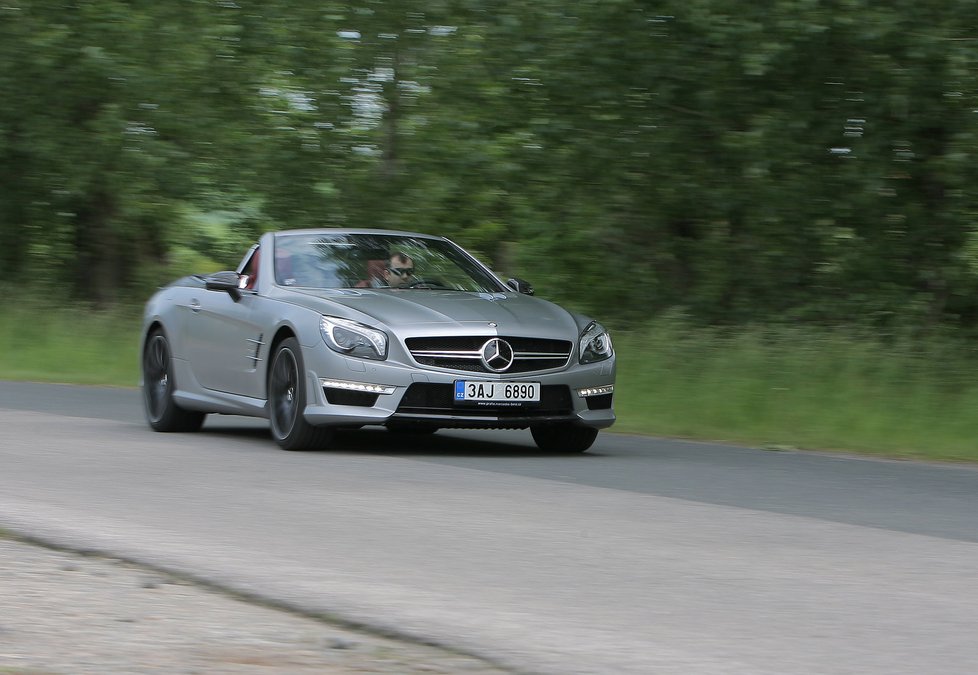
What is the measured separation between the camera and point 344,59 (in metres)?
22.7

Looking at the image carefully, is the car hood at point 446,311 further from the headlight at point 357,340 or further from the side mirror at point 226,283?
the side mirror at point 226,283

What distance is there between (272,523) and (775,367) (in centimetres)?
895

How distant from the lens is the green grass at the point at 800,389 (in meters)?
13.2

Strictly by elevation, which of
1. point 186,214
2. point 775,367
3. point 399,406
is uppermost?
point 399,406

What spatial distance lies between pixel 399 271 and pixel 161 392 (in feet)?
7.12

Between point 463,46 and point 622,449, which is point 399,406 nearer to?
point 622,449

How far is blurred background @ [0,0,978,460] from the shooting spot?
17016mm

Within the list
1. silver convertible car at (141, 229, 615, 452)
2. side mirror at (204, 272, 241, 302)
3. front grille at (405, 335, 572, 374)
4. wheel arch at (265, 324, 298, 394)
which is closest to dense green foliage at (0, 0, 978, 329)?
silver convertible car at (141, 229, 615, 452)

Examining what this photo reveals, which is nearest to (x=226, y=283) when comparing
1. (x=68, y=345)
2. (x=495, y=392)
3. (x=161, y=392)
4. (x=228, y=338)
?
(x=228, y=338)

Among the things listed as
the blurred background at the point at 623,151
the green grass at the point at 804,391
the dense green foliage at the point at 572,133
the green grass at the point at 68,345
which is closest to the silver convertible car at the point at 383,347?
the green grass at the point at 804,391

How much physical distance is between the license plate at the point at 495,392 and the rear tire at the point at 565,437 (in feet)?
1.96

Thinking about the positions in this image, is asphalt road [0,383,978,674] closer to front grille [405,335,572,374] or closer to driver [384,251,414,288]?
front grille [405,335,572,374]

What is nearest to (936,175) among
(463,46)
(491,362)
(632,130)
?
(632,130)

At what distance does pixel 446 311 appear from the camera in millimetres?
10781
